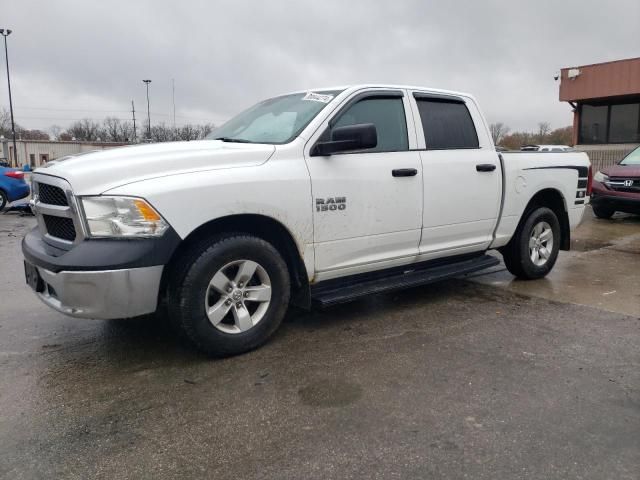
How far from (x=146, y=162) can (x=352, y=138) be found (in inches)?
54.2

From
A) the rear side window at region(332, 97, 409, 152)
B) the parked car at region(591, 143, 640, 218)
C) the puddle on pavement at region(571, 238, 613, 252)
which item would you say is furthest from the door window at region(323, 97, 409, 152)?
the parked car at region(591, 143, 640, 218)

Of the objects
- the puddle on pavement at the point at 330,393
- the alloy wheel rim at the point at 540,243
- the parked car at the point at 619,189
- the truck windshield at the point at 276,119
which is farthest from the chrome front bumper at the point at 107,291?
the parked car at the point at 619,189

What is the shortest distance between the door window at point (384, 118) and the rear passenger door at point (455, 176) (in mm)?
173

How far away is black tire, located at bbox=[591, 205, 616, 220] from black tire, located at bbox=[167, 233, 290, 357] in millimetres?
10134

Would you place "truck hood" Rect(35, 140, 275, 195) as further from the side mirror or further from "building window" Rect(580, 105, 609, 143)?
"building window" Rect(580, 105, 609, 143)

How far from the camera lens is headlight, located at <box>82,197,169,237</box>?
10.5ft

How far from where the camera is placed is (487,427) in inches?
109

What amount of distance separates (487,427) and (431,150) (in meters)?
2.57

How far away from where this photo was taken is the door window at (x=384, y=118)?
4328mm

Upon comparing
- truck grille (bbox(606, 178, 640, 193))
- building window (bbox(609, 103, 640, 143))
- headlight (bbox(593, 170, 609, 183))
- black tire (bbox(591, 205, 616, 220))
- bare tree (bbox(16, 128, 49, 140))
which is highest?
bare tree (bbox(16, 128, 49, 140))

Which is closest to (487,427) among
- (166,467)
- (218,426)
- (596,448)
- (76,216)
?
(596,448)

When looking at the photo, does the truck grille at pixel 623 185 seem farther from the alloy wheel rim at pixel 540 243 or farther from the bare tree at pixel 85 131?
the bare tree at pixel 85 131

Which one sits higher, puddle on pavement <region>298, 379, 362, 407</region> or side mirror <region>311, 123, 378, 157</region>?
side mirror <region>311, 123, 378, 157</region>

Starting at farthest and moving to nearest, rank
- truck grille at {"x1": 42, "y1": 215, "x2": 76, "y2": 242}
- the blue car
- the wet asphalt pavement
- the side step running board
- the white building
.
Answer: the white building → the blue car → the side step running board → truck grille at {"x1": 42, "y1": 215, "x2": 76, "y2": 242} → the wet asphalt pavement
